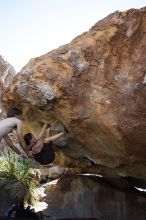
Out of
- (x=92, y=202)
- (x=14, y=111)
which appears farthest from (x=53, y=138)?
(x=92, y=202)

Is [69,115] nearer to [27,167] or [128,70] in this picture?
[128,70]

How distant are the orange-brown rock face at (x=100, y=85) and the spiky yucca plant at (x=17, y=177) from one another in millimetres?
5107

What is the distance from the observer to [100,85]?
8.40m

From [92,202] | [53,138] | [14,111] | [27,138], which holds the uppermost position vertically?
[14,111]

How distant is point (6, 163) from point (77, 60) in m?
7.65

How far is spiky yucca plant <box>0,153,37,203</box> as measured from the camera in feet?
43.5

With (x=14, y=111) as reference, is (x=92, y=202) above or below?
below

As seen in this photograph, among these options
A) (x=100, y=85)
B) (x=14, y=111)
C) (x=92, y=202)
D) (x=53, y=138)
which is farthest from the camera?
(x=92, y=202)

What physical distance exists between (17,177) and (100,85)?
710cm

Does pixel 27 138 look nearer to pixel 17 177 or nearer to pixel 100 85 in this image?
pixel 100 85

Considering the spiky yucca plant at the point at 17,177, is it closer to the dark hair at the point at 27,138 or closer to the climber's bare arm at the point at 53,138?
the dark hair at the point at 27,138

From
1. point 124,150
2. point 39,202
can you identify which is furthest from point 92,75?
point 39,202

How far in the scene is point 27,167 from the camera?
14.5m

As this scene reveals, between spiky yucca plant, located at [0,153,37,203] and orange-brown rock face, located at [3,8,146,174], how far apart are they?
16.8 ft
